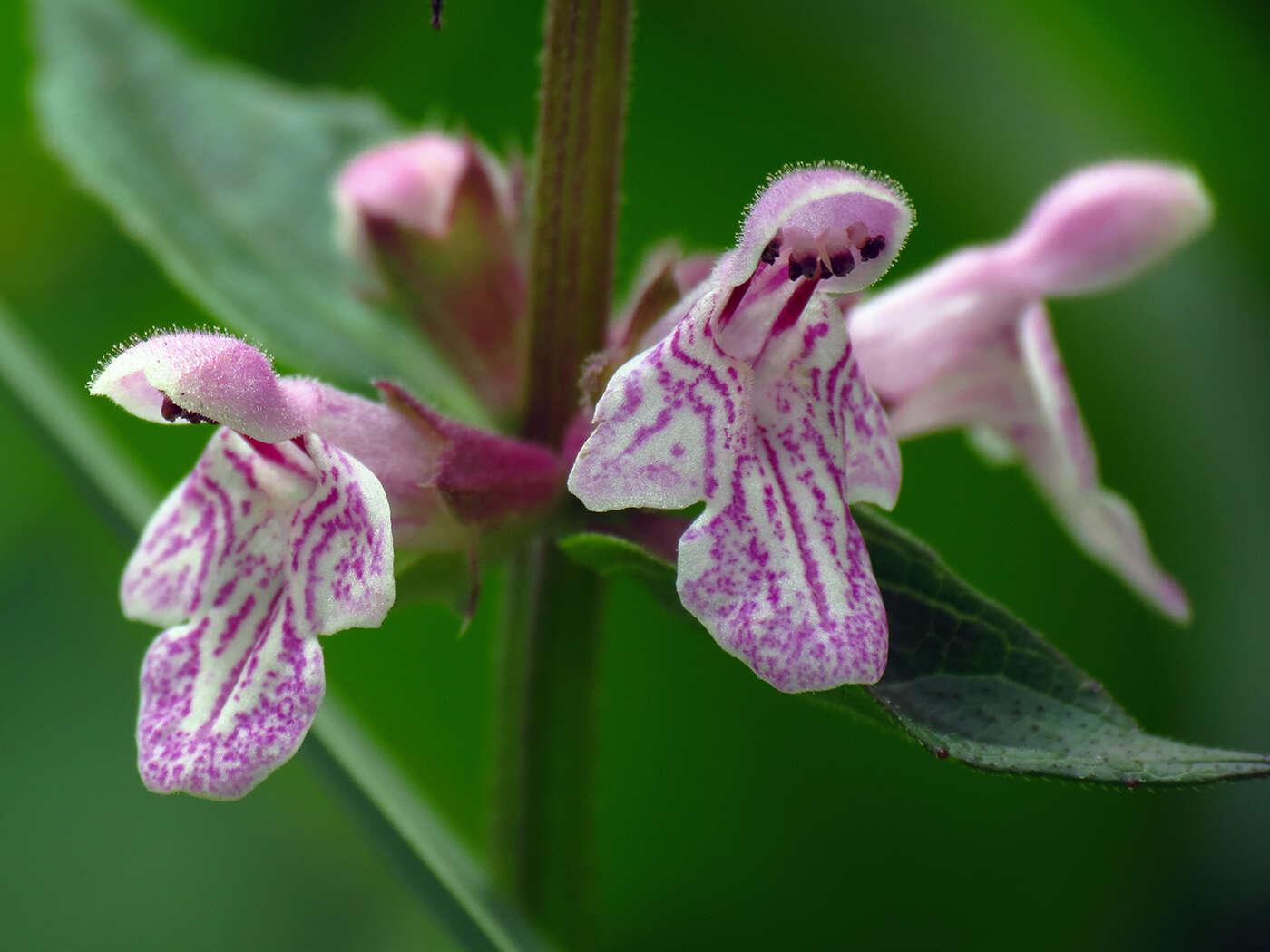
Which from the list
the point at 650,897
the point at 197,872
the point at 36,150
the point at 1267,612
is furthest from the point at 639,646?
the point at 36,150

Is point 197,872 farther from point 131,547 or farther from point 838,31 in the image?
point 838,31

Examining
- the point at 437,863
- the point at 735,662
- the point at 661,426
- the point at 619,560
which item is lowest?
the point at 735,662

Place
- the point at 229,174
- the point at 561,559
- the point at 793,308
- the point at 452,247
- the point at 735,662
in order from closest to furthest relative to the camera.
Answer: the point at 793,308 → the point at 561,559 → the point at 452,247 → the point at 229,174 → the point at 735,662

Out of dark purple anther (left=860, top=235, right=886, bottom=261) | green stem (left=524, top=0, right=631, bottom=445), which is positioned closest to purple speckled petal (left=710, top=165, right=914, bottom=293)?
dark purple anther (left=860, top=235, right=886, bottom=261)

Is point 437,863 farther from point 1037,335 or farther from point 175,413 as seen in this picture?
point 1037,335

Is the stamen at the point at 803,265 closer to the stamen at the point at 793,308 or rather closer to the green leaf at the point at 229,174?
the stamen at the point at 793,308

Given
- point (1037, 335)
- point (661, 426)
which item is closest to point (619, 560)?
point (661, 426)

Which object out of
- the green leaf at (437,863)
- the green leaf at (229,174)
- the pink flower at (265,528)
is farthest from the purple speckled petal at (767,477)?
the green leaf at (229,174)
